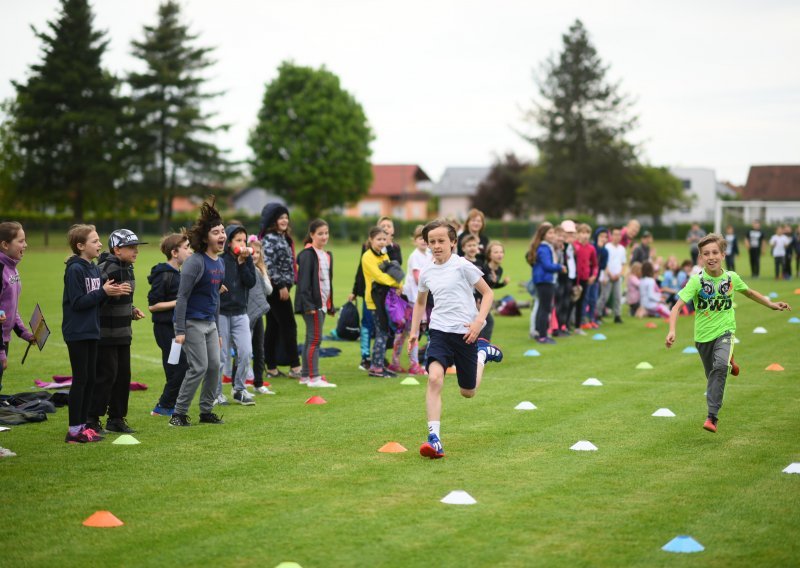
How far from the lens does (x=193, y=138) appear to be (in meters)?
69.9

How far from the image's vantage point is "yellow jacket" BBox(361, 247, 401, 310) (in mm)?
13000

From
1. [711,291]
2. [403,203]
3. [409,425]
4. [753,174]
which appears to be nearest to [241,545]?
[409,425]

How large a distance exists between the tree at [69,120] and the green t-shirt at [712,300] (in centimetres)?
6254

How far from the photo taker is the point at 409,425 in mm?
9578

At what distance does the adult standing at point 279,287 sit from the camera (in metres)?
12.6

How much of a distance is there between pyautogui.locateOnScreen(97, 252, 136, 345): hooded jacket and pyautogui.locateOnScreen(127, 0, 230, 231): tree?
5959cm

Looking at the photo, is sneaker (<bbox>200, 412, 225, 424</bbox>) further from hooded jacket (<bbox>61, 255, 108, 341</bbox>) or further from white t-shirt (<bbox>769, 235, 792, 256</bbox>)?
white t-shirt (<bbox>769, 235, 792, 256</bbox>)

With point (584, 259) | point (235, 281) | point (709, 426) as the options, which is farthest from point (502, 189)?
point (709, 426)

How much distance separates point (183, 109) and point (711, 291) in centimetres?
6417

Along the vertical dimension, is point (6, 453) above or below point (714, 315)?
below

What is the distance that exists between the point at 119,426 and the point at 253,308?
117 inches

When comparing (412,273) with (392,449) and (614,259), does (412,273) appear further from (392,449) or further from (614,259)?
(614,259)

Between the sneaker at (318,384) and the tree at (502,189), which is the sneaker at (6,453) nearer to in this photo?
the sneaker at (318,384)

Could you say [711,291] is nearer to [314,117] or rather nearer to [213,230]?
[213,230]
